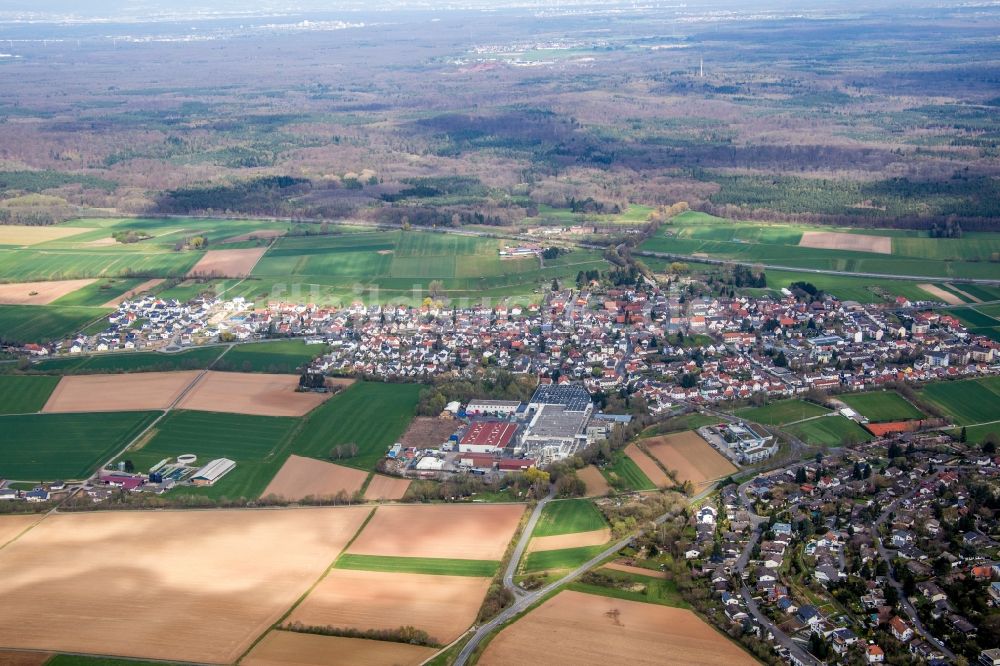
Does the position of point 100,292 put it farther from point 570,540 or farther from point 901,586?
point 901,586

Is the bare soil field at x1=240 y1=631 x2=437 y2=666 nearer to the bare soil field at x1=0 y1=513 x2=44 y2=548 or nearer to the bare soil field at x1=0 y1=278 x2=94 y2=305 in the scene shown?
the bare soil field at x1=0 y1=513 x2=44 y2=548

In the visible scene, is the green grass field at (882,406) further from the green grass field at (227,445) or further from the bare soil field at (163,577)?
the green grass field at (227,445)

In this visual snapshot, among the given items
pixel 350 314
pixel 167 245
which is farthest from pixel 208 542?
pixel 167 245

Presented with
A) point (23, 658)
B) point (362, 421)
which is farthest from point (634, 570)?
point (23, 658)

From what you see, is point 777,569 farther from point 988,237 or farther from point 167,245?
point 167,245

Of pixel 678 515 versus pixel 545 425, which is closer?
pixel 678 515

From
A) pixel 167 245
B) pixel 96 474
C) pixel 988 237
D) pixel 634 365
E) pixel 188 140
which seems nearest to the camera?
pixel 96 474
